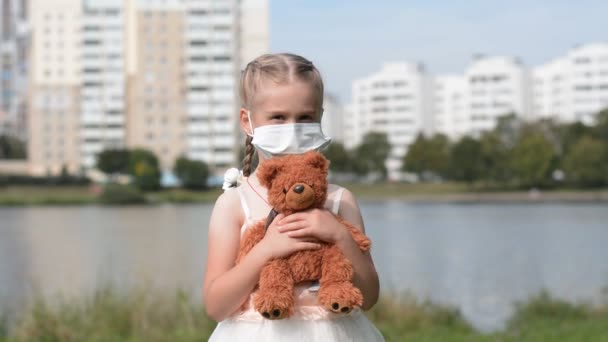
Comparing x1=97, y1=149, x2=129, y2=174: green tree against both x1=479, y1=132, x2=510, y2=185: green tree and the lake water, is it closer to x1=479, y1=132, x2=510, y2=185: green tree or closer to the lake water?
x1=479, y1=132, x2=510, y2=185: green tree

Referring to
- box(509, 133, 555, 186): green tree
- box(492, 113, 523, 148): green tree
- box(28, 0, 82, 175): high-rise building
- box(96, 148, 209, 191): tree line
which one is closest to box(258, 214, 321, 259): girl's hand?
box(509, 133, 555, 186): green tree

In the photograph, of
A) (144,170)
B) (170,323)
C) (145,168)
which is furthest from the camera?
(145,168)

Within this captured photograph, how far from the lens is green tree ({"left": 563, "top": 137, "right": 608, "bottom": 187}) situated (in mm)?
49500

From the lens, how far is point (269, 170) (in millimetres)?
1839

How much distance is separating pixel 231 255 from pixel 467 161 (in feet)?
175

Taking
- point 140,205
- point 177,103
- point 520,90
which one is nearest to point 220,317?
point 140,205

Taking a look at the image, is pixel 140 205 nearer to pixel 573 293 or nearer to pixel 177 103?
pixel 177 103

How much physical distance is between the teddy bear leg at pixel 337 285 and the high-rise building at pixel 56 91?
70.1 meters

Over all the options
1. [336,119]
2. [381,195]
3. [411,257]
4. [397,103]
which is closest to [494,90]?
[397,103]

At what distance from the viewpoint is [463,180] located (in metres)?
56.3

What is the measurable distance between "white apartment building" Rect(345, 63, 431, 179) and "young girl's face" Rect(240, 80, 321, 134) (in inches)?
3321

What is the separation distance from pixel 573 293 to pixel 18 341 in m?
7.85

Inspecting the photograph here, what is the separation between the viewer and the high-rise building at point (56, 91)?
70188 mm

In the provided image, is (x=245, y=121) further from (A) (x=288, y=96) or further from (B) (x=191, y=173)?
(B) (x=191, y=173)
